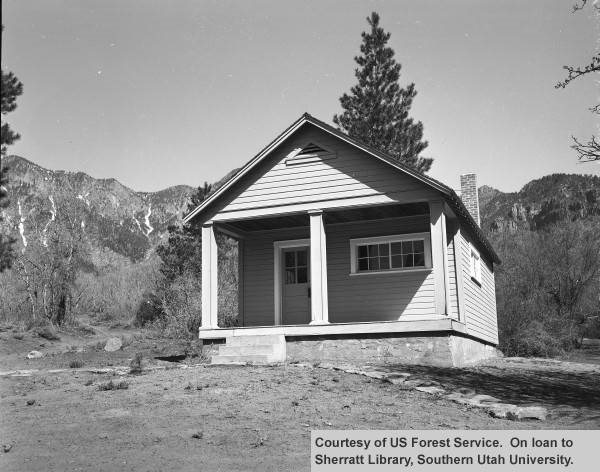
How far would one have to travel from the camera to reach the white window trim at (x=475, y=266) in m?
17.8

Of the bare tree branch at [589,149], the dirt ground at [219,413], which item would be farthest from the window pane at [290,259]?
the bare tree branch at [589,149]

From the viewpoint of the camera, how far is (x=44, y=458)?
648 cm

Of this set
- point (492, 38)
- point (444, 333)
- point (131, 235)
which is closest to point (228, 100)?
point (492, 38)

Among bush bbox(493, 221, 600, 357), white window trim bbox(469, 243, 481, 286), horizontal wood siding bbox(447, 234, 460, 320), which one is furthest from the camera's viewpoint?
bush bbox(493, 221, 600, 357)

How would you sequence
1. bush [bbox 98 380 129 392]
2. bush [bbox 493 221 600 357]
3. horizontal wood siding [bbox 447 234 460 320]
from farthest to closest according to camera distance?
bush [bbox 493 221 600 357]
horizontal wood siding [bbox 447 234 460 320]
bush [bbox 98 380 129 392]

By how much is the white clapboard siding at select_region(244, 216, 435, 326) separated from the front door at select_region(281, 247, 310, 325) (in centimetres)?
37

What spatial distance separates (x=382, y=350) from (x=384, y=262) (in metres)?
3.25

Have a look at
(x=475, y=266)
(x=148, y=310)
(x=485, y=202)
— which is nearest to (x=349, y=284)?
(x=475, y=266)

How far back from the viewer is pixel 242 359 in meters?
14.0

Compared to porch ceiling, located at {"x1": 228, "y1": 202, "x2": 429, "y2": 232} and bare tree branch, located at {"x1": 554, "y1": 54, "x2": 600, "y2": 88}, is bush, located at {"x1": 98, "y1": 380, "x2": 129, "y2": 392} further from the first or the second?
bare tree branch, located at {"x1": 554, "y1": 54, "x2": 600, "y2": 88}

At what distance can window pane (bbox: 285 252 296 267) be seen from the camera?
17.4 metres

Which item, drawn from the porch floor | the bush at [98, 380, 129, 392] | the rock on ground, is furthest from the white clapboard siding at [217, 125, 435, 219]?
the rock on ground

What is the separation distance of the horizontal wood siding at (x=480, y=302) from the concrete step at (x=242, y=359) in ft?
16.7
